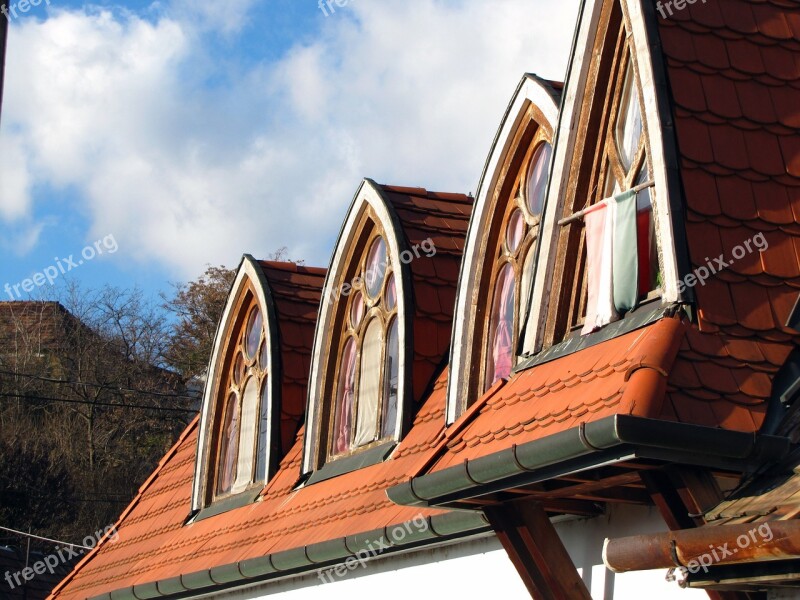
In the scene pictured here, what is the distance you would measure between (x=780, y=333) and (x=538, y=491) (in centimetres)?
142

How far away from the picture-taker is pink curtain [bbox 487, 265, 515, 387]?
8344 millimetres

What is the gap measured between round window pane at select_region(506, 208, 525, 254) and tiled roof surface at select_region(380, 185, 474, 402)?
4.03 feet

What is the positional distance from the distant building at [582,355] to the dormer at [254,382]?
2.71 feet

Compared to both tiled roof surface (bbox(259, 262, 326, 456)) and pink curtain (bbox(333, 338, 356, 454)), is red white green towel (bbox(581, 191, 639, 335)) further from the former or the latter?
tiled roof surface (bbox(259, 262, 326, 456))

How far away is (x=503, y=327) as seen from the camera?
8.52 m

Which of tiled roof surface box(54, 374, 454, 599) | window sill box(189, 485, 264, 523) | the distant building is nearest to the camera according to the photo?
the distant building

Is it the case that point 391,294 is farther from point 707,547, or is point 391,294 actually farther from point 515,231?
point 707,547

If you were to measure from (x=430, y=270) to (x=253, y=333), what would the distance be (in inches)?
131

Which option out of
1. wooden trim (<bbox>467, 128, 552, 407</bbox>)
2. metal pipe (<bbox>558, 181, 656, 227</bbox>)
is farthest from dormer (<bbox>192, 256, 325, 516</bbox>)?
metal pipe (<bbox>558, 181, 656, 227</bbox>)

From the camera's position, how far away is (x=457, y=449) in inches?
257

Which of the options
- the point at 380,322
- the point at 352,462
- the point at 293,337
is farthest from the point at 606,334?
the point at 293,337

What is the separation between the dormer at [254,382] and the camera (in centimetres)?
1165

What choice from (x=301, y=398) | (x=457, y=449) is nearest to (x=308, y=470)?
(x=301, y=398)

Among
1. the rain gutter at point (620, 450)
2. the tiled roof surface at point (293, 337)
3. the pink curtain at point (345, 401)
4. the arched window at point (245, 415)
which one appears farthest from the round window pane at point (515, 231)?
the arched window at point (245, 415)
